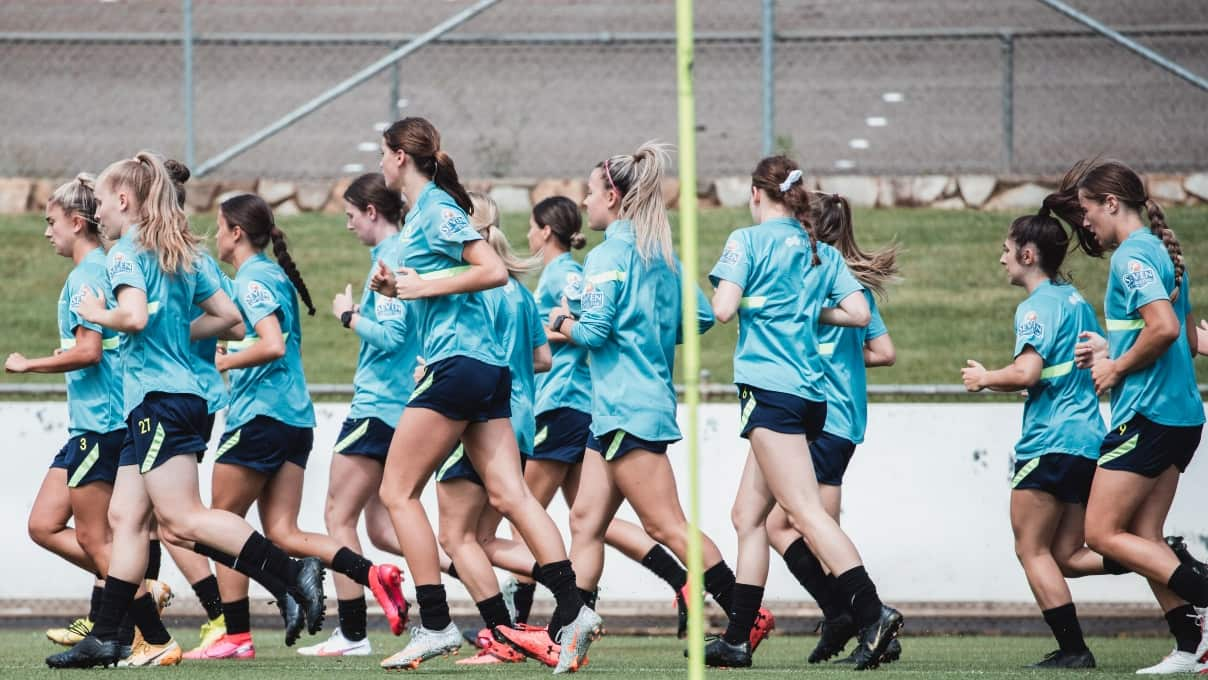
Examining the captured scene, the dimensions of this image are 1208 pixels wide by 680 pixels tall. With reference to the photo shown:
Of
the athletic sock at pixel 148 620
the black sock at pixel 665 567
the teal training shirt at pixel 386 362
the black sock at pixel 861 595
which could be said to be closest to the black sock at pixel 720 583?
the black sock at pixel 665 567

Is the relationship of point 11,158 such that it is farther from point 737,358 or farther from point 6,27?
point 737,358

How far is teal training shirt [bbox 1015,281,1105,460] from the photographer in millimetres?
7645

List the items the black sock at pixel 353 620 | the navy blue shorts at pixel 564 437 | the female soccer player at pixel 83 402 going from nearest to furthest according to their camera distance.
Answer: the female soccer player at pixel 83 402
the black sock at pixel 353 620
the navy blue shorts at pixel 564 437

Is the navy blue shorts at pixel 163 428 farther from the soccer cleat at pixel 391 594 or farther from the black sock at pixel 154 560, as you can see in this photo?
the black sock at pixel 154 560

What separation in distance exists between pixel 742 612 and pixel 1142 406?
6.23ft

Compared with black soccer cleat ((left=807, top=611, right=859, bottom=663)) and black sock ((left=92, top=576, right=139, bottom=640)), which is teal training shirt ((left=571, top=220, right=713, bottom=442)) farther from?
black sock ((left=92, top=576, right=139, bottom=640))

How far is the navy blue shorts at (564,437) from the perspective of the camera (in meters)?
8.70

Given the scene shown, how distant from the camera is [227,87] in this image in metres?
16.8

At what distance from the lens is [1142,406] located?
720 centimetres

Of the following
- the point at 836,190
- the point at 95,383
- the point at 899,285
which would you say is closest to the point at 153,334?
the point at 95,383

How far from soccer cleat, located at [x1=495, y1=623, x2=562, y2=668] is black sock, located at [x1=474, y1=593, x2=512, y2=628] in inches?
3.4

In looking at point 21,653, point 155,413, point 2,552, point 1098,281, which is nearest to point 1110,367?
point 155,413

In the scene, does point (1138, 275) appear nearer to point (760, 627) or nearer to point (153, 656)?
point (760, 627)

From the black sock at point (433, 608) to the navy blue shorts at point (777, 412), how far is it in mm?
1442
